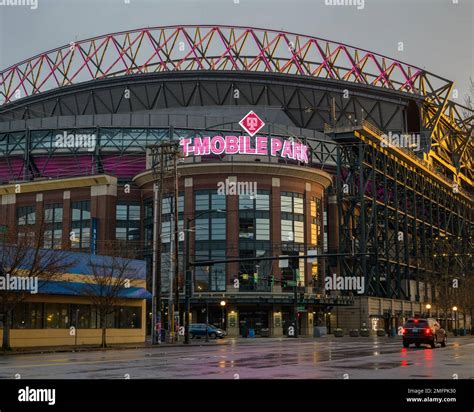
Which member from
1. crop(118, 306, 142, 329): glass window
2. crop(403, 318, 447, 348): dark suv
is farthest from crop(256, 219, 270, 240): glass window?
crop(403, 318, 447, 348): dark suv

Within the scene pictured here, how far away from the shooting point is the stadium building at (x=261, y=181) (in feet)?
270

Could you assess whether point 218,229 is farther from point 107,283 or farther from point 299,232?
point 107,283

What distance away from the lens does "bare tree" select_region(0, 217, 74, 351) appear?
38.4m

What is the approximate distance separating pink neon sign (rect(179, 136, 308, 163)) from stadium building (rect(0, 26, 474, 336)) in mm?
247

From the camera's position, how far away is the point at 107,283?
48375mm

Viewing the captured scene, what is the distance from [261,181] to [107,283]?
39.3 meters

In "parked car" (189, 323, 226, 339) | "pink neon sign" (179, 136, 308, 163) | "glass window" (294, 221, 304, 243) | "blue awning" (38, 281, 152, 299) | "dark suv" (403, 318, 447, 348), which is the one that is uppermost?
"pink neon sign" (179, 136, 308, 163)

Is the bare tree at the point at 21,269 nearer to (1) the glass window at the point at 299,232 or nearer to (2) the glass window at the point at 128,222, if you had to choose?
(2) the glass window at the point at 128,222

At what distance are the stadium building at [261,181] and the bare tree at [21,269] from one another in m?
18.7

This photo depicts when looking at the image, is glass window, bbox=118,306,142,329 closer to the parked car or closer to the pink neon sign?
the parked car

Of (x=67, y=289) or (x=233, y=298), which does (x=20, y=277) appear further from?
(x=233, y=298)

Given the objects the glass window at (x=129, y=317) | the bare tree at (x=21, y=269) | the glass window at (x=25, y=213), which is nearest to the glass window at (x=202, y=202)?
the glass window at (x=25, y=213)
